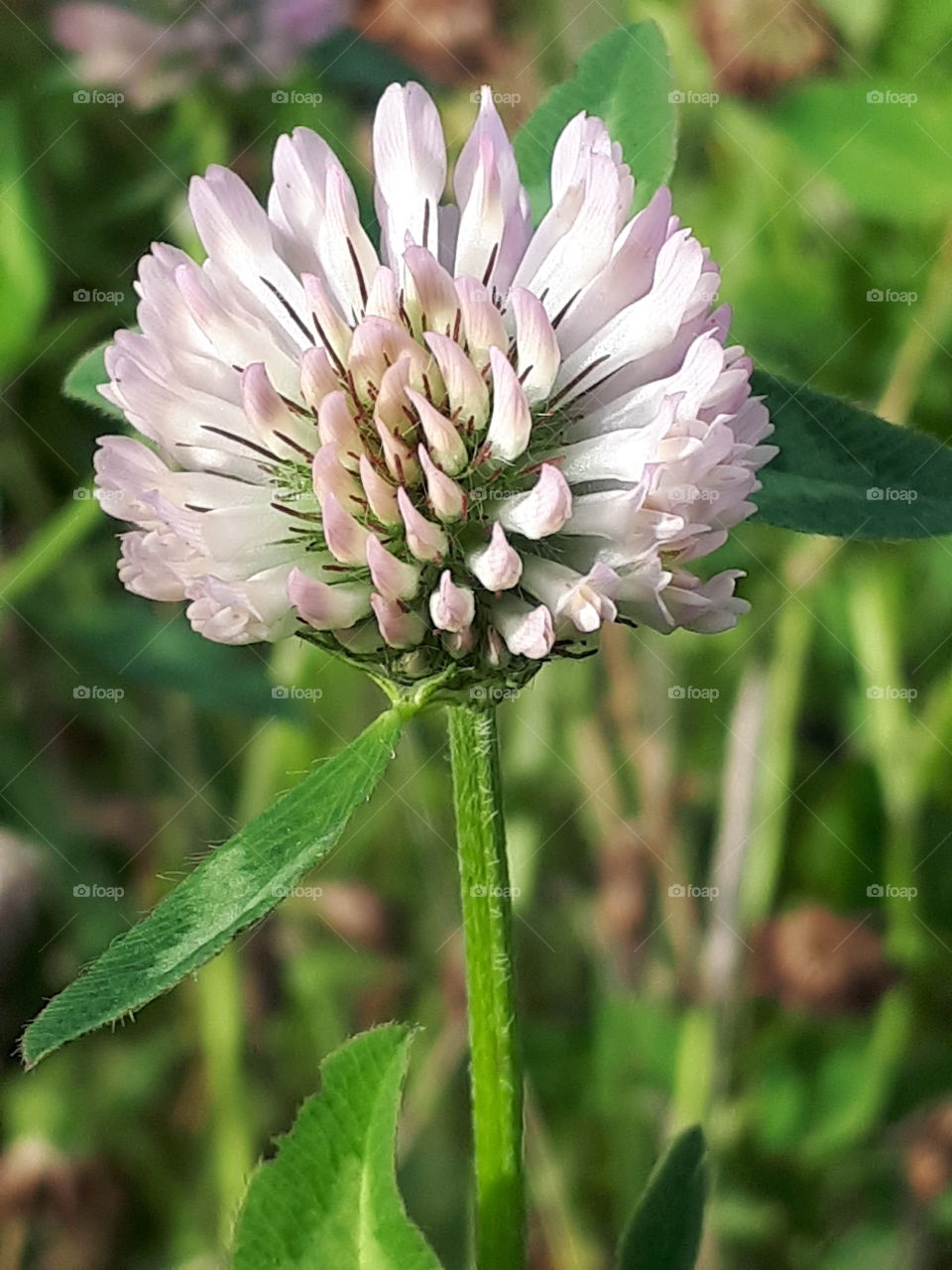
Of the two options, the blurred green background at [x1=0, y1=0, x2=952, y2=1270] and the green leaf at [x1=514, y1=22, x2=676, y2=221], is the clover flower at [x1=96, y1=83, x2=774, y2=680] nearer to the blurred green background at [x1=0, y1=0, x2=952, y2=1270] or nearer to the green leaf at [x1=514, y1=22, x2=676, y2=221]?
the green leaf at [x1=514, y1=22, x2=676, y2=221]

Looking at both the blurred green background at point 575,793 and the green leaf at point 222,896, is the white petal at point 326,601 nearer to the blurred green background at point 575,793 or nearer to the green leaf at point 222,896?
the green leaf at point 222,896

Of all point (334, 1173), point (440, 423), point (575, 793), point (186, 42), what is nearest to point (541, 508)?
point (440, 423)

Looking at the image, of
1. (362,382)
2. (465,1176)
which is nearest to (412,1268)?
(362,382)

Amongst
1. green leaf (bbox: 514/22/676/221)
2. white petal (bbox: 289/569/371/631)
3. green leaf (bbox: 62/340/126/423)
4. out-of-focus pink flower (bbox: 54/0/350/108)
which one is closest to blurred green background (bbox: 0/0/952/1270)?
out-of-focus pink flower (bbox: 54/0/350/108)

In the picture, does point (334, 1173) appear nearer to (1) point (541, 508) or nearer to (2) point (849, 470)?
(1) point (541, 508)

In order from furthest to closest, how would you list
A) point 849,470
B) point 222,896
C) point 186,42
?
point 186,42 < point 849,470 < point 222,896

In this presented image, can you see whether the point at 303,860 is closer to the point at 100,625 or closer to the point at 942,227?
the point at 100,625
